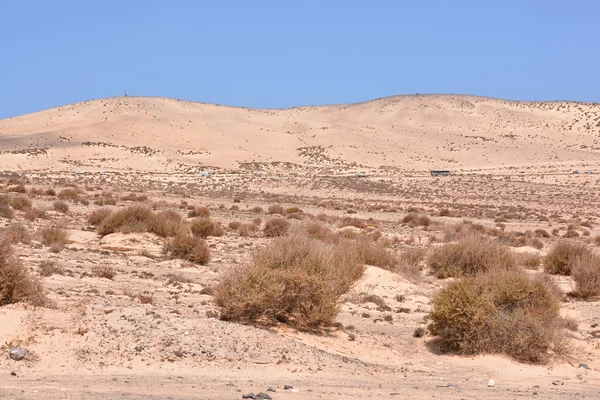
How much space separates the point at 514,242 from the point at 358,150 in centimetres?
9834

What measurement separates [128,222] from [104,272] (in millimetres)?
8589

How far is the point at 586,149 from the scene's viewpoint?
135625 millimetres

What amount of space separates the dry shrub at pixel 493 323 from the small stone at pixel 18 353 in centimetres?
651

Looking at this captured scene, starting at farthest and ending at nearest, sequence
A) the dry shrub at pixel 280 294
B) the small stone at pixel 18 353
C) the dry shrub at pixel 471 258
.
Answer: the dry shrub at pixel 471 258, the dry shrub at pixel 280 294, the small stone at pixel 18 353

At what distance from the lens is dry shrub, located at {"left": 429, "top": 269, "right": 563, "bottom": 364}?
12.9 m

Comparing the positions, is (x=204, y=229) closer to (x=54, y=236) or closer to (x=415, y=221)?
(x=54, y=236)

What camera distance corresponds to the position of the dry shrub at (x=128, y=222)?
26234 millimetres

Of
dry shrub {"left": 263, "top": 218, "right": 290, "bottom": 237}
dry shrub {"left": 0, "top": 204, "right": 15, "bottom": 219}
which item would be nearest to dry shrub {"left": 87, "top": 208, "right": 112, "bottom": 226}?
dry shrub {"left": 0, "top": 204, "right": 15, "bottom": 219}

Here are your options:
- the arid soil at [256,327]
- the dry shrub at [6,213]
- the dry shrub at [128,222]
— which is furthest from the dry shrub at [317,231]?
the dry shrub at [6,213]

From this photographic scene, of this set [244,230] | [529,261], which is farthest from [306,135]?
[529,261]

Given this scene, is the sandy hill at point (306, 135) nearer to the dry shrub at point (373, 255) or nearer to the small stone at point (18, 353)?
the dry shrub at point (373, 255)

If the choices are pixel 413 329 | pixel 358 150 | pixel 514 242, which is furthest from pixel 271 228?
pixel 358 150

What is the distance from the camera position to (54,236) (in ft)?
76.8

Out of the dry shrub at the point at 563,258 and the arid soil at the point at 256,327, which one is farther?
the dry shrub at the point at 563,258
